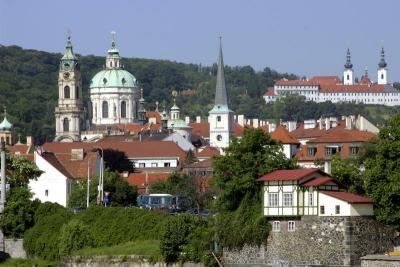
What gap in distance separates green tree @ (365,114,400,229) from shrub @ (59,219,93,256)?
1360 centimetres

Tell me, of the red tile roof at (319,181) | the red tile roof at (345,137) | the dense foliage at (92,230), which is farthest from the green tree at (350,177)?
the red tile roof at (345,137)

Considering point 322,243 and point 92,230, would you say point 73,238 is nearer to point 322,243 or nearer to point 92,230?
point 92,230

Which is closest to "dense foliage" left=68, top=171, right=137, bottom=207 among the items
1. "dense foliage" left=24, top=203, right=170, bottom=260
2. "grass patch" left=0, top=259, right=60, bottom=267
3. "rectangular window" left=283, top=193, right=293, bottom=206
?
"dense foliage" left=24, top=203, right=170, bottom=260

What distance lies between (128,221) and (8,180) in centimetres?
1865

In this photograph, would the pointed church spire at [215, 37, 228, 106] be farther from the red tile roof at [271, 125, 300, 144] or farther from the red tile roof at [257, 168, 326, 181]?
the red tile roof at [257, 168, 326, 181]

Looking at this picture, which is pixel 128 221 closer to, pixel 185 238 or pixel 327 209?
pixel 185 238

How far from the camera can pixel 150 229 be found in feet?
225

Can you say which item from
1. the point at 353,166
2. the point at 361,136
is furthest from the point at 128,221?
the point at 361,136

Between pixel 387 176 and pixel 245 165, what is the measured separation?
633cm

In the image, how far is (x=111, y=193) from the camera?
86688 millimetres

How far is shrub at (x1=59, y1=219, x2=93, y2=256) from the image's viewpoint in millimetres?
69688

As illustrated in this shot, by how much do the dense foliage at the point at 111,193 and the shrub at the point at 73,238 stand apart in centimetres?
1473

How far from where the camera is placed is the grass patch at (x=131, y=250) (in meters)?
65.5

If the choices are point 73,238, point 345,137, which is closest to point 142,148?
point 345,137
